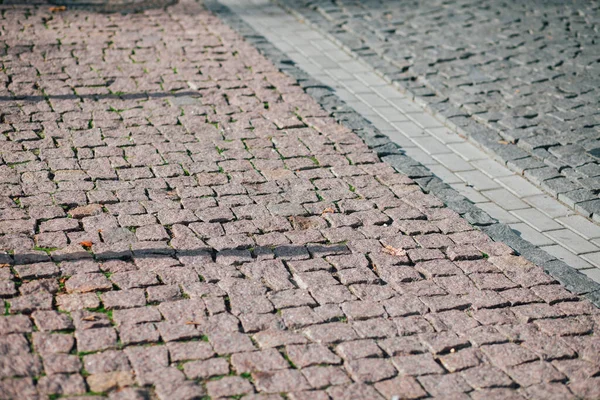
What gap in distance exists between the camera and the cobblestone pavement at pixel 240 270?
4.64m

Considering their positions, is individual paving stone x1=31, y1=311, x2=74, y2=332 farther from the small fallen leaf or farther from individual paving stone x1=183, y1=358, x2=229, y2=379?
the small fallen leaf

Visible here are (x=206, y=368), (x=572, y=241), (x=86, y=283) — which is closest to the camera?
(x=206, y=368)

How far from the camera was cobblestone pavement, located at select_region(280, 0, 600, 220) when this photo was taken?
7.91 meters

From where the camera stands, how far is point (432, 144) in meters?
8.19

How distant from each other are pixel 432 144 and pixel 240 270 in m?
3.30

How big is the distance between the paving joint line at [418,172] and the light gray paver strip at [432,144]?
148 millimetres

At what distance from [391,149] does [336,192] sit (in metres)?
1.23

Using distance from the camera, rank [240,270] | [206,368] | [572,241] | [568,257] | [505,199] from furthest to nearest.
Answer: [505,199], [572,241], [568,257], [240,270], [206,368]

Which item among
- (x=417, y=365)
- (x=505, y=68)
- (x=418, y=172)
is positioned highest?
(x=505, y=68)

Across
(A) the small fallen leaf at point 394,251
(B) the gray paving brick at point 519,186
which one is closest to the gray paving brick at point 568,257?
(B) the gray paving brick at point 519,186

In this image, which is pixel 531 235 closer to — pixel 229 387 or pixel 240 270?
pixel 240 270

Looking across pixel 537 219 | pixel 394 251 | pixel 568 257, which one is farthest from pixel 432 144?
pixel 394 251

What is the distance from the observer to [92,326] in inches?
192

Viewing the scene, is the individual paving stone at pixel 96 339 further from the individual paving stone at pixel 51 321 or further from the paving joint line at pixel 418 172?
the paving joint line at pixel 418 172
